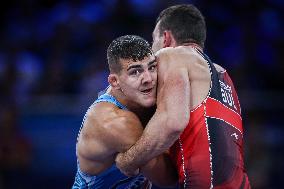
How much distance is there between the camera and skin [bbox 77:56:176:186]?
4.70 meters

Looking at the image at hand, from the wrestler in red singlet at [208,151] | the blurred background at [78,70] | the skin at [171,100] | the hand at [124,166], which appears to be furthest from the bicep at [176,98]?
the blurred background at [78,70]

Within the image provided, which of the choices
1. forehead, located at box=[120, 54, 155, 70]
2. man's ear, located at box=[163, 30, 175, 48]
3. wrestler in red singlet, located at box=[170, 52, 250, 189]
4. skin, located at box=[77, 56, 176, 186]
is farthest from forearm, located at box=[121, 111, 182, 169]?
man's ear, located at box=[163, 30, 175, 48]

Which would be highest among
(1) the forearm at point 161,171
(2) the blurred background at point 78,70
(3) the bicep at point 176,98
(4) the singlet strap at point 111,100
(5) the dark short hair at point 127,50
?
(5) the dark short hair at point 127,50

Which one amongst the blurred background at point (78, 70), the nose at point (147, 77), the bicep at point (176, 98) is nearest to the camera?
the bicep at point (176, 98)

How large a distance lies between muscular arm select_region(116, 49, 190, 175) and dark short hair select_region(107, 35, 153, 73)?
249 millimetres

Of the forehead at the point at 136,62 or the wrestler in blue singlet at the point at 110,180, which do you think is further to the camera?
the wrestler in blue singlet at the point at 110,180

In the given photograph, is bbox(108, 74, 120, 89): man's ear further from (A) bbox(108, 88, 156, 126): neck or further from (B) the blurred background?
(B) the blurred background

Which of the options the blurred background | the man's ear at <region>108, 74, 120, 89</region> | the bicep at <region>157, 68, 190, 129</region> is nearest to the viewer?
the bicep at <region>157, 68, 190, 129</region>

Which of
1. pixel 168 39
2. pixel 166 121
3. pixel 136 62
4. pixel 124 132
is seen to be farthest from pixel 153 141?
pixel 168 39

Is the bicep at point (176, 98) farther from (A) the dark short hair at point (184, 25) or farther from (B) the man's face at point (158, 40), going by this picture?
(B) the man's face at point (158, 40)

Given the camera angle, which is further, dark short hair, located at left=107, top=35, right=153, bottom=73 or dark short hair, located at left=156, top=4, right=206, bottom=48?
dark short hair, located at left=156, top=4, right=206, bottom=48

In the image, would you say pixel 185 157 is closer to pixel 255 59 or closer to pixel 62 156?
pixel 62 156

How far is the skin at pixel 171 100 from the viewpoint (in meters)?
4.45

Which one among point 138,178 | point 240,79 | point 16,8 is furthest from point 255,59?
point 138,178
